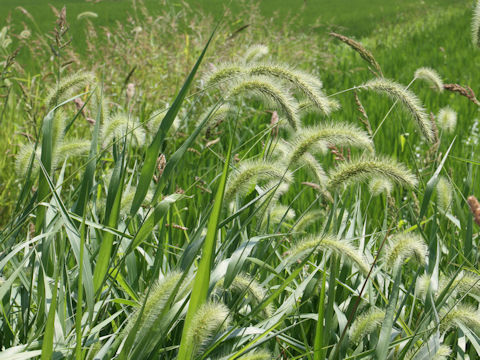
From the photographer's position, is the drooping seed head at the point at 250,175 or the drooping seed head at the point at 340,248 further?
the drooping seed head at the point at 250,175

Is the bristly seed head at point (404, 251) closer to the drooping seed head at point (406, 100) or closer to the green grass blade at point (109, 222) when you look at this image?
the drooping seed head at point (406, 100)

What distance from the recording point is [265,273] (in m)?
1.73

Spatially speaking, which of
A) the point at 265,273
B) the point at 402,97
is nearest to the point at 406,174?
the point at 402,97

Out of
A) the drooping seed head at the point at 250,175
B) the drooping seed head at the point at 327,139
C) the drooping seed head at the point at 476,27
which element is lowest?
the drooping seed head at the point at 250,175

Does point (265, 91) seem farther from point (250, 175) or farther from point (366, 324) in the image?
point (366, 324)

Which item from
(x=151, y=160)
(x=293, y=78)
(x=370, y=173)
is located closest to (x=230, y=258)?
(x=151, y=160)

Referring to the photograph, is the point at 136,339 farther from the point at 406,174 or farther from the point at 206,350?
the point at 406,174

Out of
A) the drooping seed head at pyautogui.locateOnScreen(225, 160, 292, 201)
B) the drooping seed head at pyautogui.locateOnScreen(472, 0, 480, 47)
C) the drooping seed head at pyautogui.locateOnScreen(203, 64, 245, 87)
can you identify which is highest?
the drooping seed head at pyautogui.locateOnScreen(472, 0, 480, 47)

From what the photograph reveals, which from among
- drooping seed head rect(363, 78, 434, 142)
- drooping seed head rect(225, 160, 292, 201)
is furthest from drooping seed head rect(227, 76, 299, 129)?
drooping seed head rect(363, 78, 434, 142)

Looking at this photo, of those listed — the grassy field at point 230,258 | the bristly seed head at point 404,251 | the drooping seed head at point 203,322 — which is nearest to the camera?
the drooping seed head at point 203,322

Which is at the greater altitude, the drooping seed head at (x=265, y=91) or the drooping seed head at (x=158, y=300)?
the drooping seed head at (x=265, y=91)

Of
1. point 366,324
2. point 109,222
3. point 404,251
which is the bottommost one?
point 366,324

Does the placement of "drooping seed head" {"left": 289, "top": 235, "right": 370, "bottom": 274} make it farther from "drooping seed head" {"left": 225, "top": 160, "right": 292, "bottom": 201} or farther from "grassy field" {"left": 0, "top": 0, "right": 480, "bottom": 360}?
"drooping seed head" {"left": 225, "top": 160, "right": 292, "bottom": 201}

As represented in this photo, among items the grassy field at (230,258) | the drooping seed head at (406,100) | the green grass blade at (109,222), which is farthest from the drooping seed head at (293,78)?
the green grass blade at (109,222)
